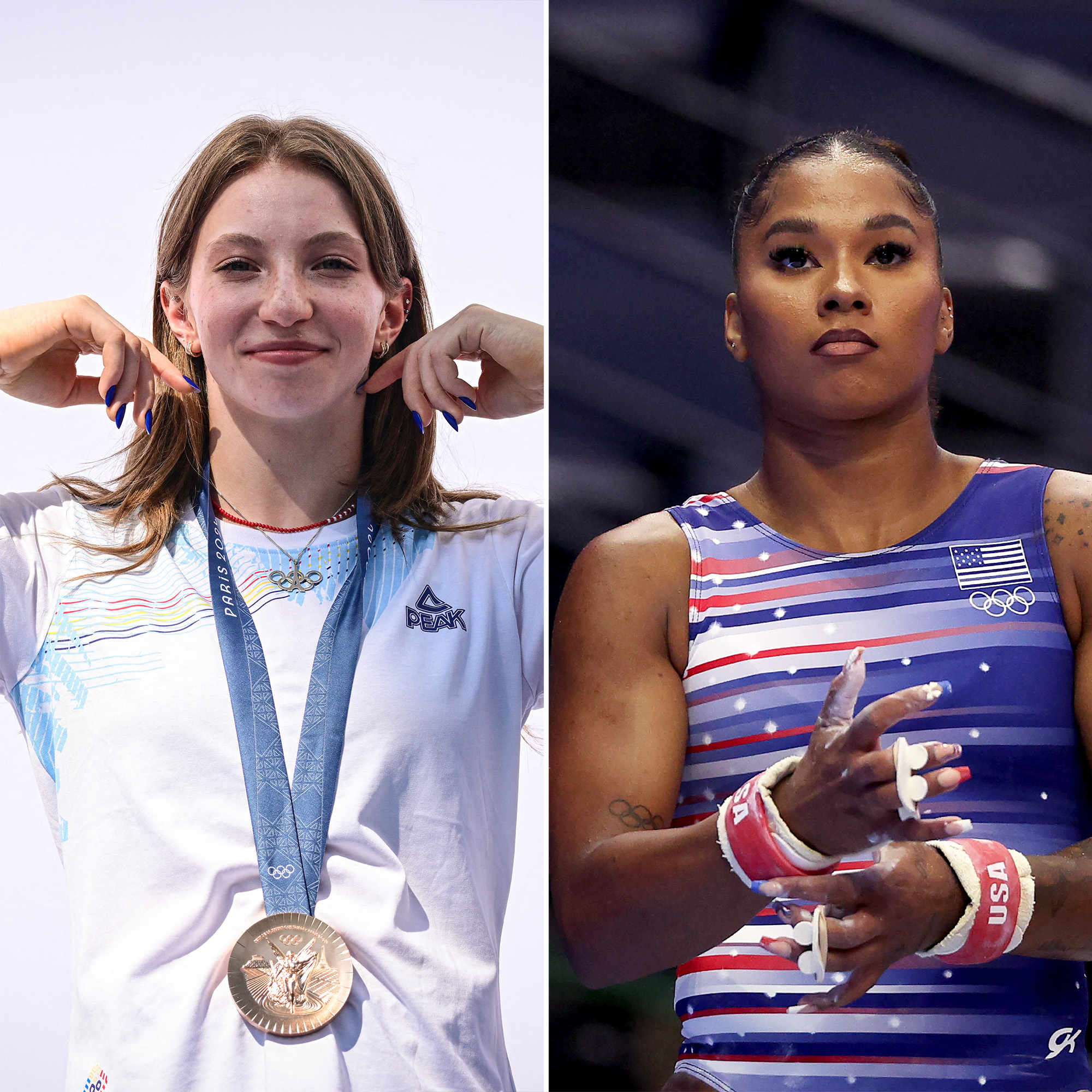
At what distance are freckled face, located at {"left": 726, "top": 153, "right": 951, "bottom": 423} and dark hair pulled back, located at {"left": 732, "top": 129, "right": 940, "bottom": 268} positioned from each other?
12mm

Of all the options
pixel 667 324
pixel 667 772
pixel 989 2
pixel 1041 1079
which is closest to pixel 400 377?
pixel 667 324

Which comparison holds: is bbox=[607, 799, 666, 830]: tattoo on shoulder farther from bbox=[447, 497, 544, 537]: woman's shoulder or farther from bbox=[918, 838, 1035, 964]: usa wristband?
bbox=[447, 497, 544, 537]: woman's shoulder

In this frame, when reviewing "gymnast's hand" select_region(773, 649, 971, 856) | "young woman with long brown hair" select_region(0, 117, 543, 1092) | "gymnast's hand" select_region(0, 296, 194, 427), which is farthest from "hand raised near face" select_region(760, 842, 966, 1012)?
"gymnast's hand" select_region(0, 296, 194, 427)

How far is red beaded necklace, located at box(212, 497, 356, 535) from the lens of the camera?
2.32 meters

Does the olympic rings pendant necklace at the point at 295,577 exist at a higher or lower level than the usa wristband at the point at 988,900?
higher

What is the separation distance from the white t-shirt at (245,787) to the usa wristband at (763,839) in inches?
21.2

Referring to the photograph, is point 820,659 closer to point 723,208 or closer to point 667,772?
point 667,772

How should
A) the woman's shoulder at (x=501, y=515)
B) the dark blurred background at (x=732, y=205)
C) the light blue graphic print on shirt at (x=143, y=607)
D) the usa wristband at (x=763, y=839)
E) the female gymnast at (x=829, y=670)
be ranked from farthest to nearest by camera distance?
1. the woman's shoulder at (x=501, y=515)
2. the light blue graphic print on shirt at (x=143, y=607)
3. the dark blurred background at (x=732, y=205)
4. the female gymnast at (x=829, y=670)
5. the usa wristband at (x=763, y=839)

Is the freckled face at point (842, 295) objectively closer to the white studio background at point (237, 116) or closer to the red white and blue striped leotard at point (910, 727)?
the red white and blue striped leotard at point (910, 727)

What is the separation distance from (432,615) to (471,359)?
464 millimetres

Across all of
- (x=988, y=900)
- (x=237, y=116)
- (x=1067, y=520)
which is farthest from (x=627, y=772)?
(x=237, y=116)

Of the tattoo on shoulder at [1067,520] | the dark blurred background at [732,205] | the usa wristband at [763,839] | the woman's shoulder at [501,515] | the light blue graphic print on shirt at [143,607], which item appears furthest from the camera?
the woman's shoulder at [501,515]

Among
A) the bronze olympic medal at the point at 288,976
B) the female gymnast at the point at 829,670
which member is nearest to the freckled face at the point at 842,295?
the female gymnast at the point at 829,670

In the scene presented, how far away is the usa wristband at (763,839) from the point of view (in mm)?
1751
